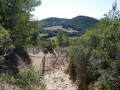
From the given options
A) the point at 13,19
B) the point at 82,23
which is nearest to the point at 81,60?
the point at 13,19

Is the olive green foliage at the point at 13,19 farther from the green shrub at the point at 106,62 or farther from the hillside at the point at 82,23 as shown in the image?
the hillside at the point at 82,23

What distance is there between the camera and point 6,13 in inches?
307

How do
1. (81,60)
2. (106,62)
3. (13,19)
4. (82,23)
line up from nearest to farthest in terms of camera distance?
(106,62) → (81,60) → (13,19) → (82,23)

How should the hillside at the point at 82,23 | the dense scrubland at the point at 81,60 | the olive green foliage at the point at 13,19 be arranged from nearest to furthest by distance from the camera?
the dense scrubland at the point at 81,60, the olive green foliage at the point at 13,19, the hillside at the point at 82,23

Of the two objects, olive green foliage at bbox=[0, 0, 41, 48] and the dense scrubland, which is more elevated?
olive green foliage at bbox=[0, 0, 41, 48]

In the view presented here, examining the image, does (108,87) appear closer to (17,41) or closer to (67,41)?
(17,41)

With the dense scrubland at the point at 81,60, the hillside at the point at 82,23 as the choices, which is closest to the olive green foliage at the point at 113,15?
the dense scrubland at the point at 81,60

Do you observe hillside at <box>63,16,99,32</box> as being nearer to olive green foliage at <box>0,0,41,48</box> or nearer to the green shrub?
olive green foliage at <box>0,0,41,48</box>

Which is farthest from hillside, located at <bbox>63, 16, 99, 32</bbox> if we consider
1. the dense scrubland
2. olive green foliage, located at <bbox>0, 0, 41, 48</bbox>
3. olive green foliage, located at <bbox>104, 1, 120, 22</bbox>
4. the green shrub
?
the green shrub

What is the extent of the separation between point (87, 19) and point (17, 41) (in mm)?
114317

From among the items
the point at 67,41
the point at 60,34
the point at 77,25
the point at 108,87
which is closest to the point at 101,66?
the point at 108,87

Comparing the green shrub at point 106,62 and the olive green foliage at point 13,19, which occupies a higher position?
the olive green foliage at point 13,19

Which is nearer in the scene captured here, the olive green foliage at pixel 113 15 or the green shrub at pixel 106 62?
the green shrub at pixel 106 62

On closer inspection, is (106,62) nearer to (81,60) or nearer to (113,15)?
(81,60)
